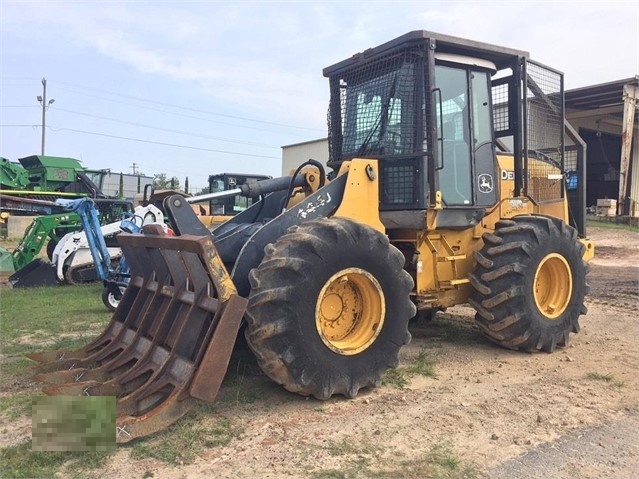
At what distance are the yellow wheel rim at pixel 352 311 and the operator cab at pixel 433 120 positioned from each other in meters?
1.15

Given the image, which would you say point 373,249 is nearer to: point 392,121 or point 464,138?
point 392,121

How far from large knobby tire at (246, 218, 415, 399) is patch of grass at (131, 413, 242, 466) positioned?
1.68 feet

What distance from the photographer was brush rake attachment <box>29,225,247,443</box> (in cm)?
359

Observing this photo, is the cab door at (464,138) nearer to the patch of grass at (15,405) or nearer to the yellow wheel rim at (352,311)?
the yellow wheel rim at (352,311)

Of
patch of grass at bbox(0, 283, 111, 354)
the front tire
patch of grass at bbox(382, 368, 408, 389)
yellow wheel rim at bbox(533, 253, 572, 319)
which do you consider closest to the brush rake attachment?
patch of grass at bbox(382, 368, 408, 389)

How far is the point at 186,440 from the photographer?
351cm

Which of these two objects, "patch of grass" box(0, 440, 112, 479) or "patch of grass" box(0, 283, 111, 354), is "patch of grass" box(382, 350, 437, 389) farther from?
"patch of grass" box(0, 283, 111, 354)

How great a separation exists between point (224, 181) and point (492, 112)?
32.6 ft

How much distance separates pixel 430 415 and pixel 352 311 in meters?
1.01

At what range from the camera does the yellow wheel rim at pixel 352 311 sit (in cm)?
436

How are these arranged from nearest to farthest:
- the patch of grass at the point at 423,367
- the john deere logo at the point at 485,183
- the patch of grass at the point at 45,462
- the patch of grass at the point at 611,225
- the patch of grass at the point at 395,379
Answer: the patch of grass at the point at 45,462 < the patch of grass at the point at 395,379 < the patch of grass at the point at 423,367 < the john deere logo at the point at 485,183 < the patch of grass at the point at 611,225

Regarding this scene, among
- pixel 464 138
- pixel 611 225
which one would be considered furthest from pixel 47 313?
pixel 611 225

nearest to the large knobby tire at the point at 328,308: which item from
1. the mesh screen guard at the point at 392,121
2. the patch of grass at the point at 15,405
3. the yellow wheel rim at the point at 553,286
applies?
the mesh screen guard at the point at 392,121

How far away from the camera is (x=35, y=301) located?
9.33 metres
